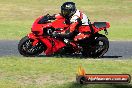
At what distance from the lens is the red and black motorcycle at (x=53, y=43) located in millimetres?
14891

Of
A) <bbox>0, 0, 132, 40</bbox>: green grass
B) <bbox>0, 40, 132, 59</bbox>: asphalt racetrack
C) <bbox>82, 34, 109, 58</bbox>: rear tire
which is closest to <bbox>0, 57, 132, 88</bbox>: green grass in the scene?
<bbox>82, 34, 109, 58</bbox>: rear tire

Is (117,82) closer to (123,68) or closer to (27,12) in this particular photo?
(123,68)

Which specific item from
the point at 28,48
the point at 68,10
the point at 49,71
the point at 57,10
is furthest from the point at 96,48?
the point at 57,10

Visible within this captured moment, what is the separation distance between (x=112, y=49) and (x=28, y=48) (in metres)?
4.10

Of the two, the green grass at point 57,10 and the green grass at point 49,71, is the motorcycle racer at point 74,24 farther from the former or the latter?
the green grass at point 57,10

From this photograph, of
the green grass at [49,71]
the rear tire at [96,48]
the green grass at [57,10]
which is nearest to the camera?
the green grass at [49,71]

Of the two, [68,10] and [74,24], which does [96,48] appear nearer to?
[74,24]

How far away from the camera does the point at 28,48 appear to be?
14883mm

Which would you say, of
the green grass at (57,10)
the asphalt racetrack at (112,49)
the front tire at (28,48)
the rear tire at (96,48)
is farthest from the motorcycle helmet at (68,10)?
the green grass at (57,10)

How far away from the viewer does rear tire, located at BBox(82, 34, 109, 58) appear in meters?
15.3

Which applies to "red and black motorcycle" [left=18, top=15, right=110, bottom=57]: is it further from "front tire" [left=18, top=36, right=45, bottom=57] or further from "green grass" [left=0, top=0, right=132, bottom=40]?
"green grass" [left=0, top=0, right=132, bottom=40]

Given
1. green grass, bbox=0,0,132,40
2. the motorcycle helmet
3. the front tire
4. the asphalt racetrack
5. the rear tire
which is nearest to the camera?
the front tire

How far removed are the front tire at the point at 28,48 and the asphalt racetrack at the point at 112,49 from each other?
915 millimetres

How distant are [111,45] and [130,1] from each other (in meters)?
27.1
